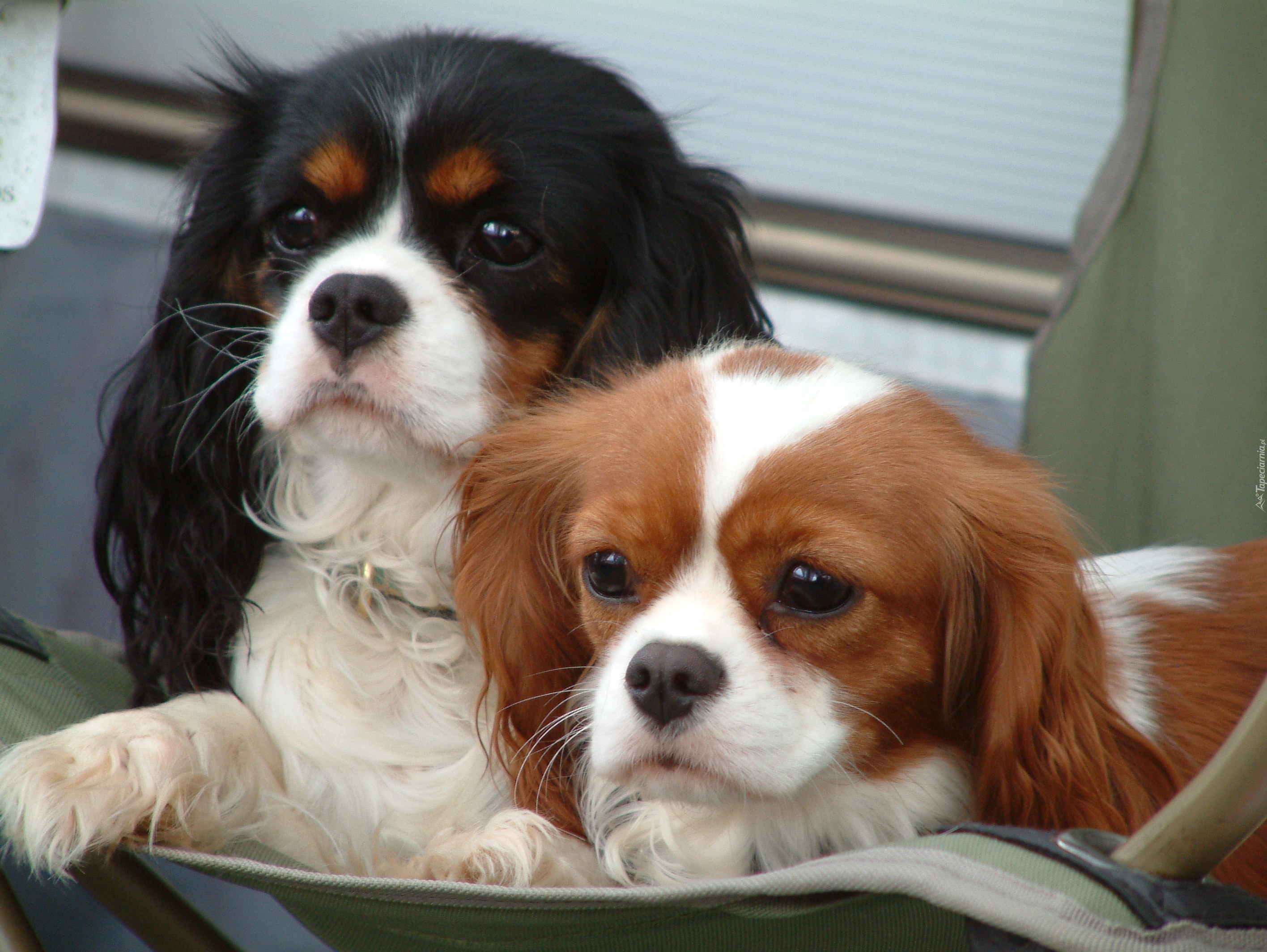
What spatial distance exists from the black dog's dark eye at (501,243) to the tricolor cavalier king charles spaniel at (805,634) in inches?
6.5

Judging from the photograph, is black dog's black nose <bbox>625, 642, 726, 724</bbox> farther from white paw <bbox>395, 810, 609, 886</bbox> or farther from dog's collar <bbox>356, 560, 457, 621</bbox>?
dog's collar <bbox>356, 560, 457, 621</bbox>

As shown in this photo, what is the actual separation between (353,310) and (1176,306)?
1.13 meters

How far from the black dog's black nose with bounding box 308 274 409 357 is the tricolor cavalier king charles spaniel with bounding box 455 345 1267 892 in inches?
5.8

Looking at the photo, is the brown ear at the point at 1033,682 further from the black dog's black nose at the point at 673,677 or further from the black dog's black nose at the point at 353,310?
the black dog's black nose at the point at 353,310

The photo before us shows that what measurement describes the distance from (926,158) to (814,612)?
1.81 metres

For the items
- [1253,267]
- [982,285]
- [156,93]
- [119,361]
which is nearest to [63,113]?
[156,93]

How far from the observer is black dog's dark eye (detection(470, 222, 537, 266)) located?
3.90 ft

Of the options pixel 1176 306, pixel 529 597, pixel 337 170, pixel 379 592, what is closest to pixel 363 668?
pixel 379 592

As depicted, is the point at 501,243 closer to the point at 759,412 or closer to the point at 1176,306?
the point at 759,412

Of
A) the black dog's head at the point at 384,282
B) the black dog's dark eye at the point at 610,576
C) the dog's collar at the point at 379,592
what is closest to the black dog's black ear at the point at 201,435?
the black dog's head at the point at 384,282

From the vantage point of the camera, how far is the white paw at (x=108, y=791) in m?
0.94

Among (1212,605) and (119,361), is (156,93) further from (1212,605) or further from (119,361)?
(1212,605)

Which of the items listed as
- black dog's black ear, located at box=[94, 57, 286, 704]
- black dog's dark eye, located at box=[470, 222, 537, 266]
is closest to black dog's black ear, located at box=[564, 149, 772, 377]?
black dog's dark eye, located at box=[470, 222, 537, 266]

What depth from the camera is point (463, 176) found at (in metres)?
1.17
